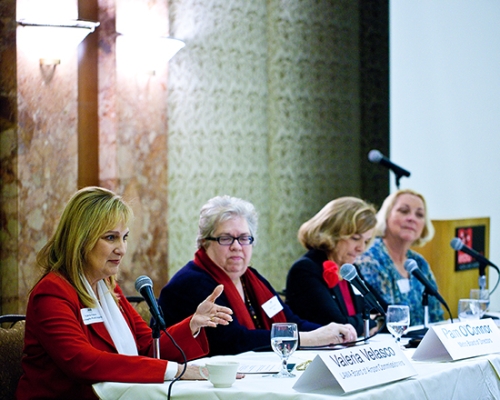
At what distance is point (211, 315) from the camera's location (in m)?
2.63

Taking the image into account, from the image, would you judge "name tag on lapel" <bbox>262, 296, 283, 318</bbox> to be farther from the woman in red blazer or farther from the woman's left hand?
the woman's left hand

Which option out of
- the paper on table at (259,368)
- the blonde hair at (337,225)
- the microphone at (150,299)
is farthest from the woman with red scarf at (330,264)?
the microphone at (150,299)

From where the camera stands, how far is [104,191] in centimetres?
263

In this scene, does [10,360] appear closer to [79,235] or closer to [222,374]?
[79,235]

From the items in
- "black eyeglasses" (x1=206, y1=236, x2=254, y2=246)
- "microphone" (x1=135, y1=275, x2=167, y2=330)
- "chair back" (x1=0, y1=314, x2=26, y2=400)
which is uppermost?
"black eyeglasses" (x1=206, y1=236, x2=254, y2=246)

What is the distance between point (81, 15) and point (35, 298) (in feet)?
8.80

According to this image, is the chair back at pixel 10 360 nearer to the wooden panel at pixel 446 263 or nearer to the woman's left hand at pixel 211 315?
the woman's left hand at pixel 211 315

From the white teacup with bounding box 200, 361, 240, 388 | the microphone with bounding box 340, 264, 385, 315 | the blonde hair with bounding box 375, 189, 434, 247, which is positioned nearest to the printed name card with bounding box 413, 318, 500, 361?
the microphone with bounding box 340, 264, 385, 315

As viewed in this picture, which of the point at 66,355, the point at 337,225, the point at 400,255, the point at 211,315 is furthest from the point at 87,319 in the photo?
the point at 400,255

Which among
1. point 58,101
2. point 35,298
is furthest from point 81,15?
point 35,298

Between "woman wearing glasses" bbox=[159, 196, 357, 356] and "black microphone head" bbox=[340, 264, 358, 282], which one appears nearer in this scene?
"black microphone head" bbox=[340, 264, 358, 282]

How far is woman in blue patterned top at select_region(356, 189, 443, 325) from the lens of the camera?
4453mm

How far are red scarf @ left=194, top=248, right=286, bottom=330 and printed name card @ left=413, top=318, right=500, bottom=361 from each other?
0.93 meters

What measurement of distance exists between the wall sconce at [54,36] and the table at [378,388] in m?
2.43
